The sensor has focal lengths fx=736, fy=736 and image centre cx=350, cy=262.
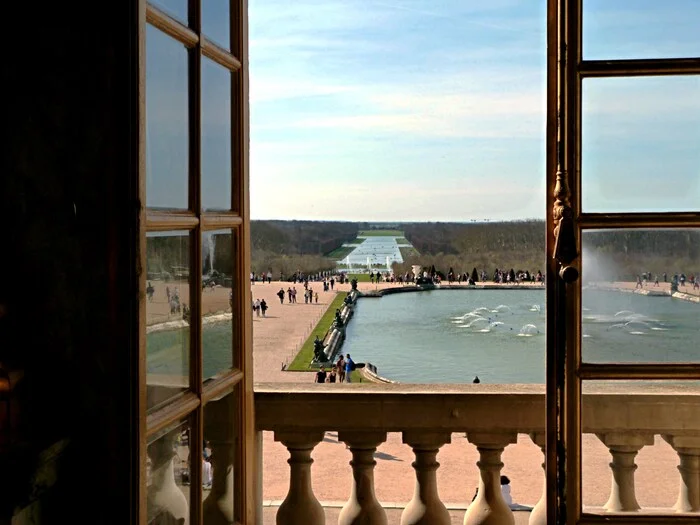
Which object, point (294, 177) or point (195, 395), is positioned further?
point (294, 177)

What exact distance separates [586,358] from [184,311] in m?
0.72

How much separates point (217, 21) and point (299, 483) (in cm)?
98

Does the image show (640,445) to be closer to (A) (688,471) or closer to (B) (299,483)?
(A) (688,471)

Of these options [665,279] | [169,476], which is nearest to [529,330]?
[665,279]

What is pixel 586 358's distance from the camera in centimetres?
134

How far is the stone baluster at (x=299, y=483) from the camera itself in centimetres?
162

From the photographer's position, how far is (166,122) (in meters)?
1.09

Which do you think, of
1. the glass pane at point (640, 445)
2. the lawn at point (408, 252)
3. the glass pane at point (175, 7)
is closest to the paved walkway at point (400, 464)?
the glass pane at point (640, 445)

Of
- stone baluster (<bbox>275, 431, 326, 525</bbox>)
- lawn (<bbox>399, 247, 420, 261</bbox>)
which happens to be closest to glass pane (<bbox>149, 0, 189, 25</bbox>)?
stone baluster (<bbox>275, 431, 326, 525</bbox>)

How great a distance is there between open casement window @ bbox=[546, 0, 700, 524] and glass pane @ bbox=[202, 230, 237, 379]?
0.59 metres

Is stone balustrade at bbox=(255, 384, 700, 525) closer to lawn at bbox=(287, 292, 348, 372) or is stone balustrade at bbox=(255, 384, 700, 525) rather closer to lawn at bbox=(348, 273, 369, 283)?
lawn at bbox=(287, 292, 348, 372)

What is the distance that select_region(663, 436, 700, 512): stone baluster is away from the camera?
140cm
